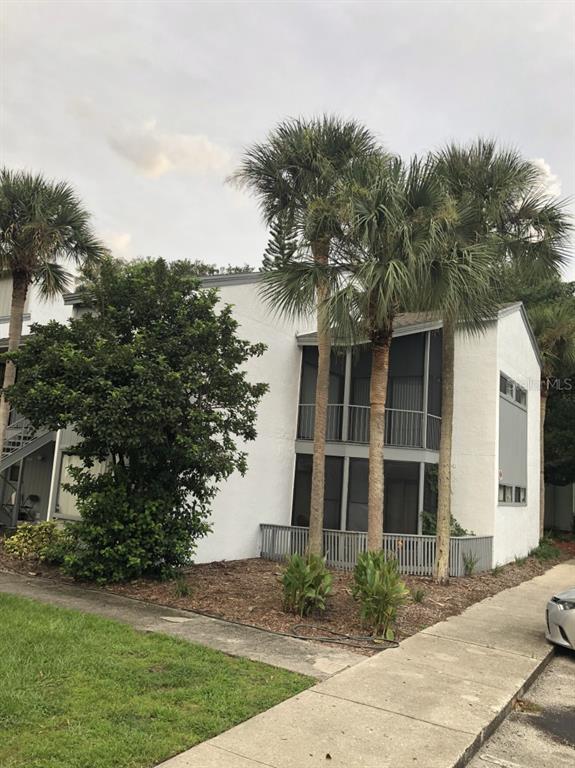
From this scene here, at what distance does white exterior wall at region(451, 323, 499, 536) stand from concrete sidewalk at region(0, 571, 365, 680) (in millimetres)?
8864

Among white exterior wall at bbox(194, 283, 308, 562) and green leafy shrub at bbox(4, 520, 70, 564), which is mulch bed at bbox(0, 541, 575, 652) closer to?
green leafy shrub at bbox(4, 520, 70, 564)

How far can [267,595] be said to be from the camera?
9.49 metres

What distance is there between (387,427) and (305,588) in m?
7.44

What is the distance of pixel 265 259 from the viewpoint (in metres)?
11.5

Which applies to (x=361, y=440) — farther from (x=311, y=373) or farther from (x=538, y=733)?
Answer: (x=538, y=733)

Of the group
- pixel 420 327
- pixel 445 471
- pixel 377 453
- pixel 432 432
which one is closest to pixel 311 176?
pixel 420 327

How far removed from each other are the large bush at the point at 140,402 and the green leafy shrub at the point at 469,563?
617 cm

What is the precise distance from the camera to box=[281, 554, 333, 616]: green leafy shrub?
8.15m

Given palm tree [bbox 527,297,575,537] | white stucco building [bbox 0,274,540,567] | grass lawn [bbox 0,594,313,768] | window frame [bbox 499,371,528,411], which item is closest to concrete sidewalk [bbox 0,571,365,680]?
grass lawn [bbox 0,594,313,768]

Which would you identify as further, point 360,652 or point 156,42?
point 156,42

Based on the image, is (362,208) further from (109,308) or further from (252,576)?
(252,576)

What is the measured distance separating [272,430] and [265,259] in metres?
4.84

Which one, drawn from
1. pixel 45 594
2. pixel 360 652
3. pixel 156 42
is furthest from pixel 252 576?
pixel 156 42

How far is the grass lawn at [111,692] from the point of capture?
12.4 feet
